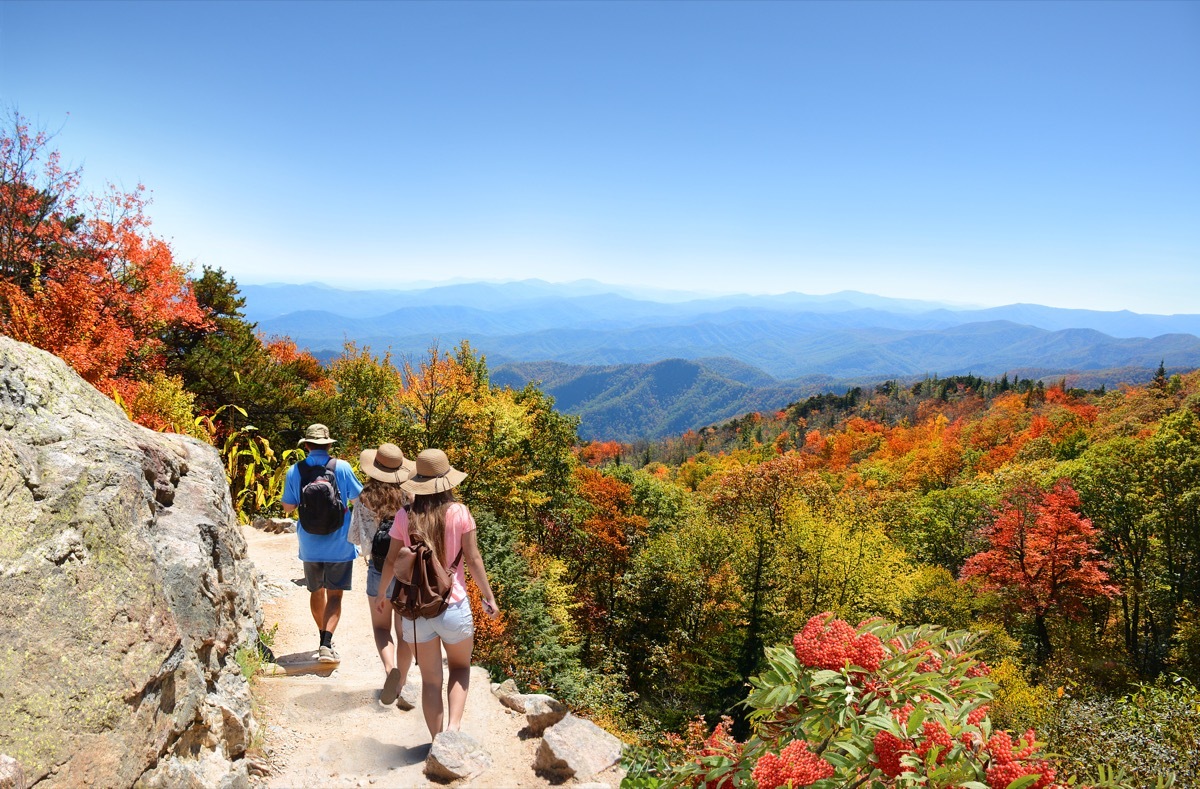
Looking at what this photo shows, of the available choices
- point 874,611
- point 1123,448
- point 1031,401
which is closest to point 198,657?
point 874,611

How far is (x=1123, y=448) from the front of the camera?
29203 millimetres

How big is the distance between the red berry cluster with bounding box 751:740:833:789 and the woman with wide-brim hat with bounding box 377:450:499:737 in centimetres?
284

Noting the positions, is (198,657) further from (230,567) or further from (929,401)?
(929,401)

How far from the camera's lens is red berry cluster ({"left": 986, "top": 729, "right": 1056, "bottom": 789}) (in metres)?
2.00

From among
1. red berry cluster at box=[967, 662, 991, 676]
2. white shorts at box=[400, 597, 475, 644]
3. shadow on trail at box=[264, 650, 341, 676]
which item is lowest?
shadow on trail at box=[264, 650, 341, 676]

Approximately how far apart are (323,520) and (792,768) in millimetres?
5577

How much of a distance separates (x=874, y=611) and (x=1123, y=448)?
755 inches

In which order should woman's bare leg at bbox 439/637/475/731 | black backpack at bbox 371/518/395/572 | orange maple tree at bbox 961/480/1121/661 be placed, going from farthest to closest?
1. orange maple tree at bbox 961/480/1121/661
2. black backpack at bbox 371/518/395/572
3. woman's bare leg at bbox 439/637/475/731

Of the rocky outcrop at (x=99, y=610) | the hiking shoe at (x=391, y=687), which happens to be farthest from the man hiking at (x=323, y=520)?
the rocky outcrop at (x=99, y=610)

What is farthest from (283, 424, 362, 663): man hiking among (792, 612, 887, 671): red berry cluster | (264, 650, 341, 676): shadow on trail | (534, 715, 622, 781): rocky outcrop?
(792, 612, 887, 671): red berry cluster

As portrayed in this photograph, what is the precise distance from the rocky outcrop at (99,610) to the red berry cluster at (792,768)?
342cm

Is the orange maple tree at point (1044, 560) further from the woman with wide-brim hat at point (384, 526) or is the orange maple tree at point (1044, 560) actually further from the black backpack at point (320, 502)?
the black backpack at point (320, 502)

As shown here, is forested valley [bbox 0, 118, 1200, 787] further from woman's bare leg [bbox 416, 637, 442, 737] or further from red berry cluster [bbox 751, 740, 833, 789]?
woman's bare leg [bbox 416, 637, 442, 737]

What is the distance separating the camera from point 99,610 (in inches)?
130
